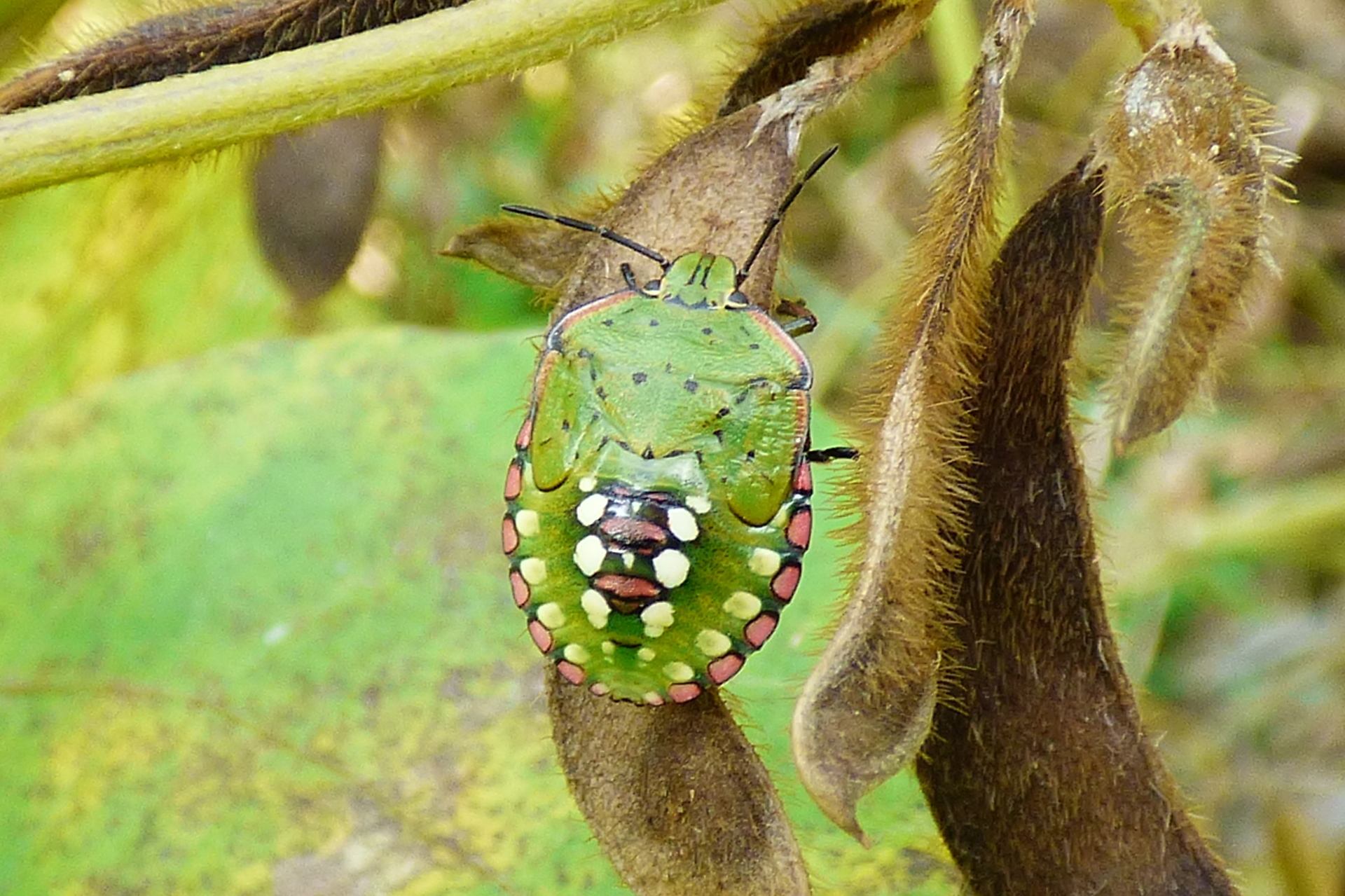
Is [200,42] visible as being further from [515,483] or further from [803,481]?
[803,481]

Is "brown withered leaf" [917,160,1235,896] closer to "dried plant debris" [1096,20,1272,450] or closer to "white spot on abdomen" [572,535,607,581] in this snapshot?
"dried plant debris" [1096,20,1272,450]

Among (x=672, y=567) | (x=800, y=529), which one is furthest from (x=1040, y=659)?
(x=672, y=567)

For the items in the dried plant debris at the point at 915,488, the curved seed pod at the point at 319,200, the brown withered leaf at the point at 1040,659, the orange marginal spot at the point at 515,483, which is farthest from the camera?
the curved seed pod at the point at 319,200

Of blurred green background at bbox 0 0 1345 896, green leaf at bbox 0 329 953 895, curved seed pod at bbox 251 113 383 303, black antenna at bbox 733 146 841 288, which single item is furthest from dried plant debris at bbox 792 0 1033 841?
curved seed pod at bbox 251 113 383 303

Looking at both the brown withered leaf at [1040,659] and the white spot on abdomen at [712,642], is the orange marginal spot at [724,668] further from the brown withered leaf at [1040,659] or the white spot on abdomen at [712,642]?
the brown withered leaf at [1040,659]

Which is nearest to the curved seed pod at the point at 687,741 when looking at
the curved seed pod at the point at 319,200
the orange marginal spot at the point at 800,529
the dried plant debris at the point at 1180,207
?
the orange marginal spot at the point at 800,529

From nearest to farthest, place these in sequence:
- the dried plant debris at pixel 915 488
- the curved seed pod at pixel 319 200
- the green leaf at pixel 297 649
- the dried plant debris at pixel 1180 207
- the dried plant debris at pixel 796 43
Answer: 1. the dried plant debris at pixel 915 488
2. the dried plant debris at pixel 1180 207
3. the dried plant debris at pixel 796 43
4. the green leaf at pixel 297 649
5. the curved seed pod at pixel 319 200

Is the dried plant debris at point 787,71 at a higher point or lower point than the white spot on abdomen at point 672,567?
higher
